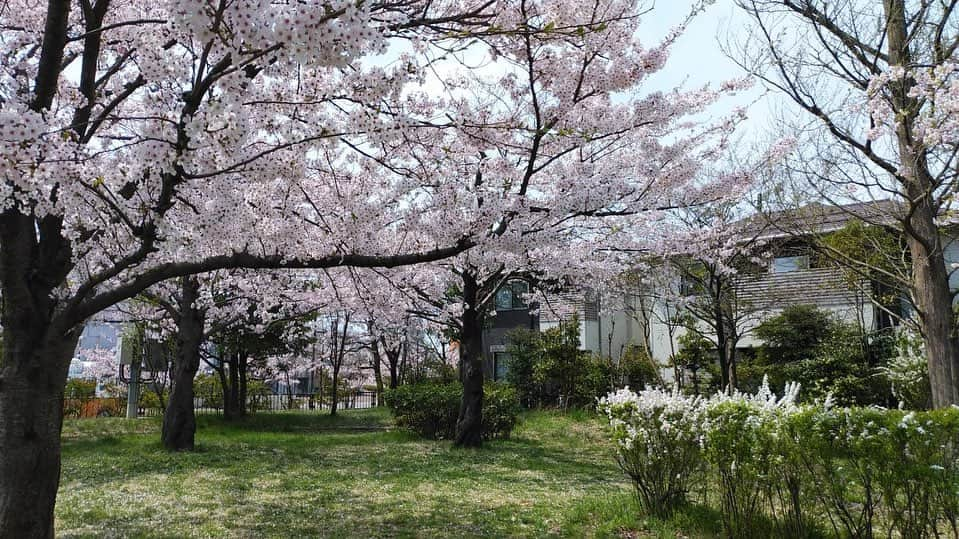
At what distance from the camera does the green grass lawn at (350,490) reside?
5152mm

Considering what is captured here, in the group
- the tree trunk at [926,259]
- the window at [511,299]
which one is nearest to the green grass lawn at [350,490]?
Result: the tree trunk at [926,259]

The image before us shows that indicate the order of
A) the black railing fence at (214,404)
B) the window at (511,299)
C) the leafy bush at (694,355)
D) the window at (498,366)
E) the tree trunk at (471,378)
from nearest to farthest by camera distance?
the tree trunk at (471,378)
the leafy bush at (694,355)
the black railing fence at (214,404)
the window at (498,366)
the window at (511,299)

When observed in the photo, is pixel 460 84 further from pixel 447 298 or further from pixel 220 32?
pixel 447 298

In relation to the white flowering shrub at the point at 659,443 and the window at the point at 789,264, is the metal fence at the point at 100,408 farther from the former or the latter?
the window at the point at 789,264

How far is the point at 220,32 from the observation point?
2.67m

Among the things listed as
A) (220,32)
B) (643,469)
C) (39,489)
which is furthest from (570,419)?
(220,32)

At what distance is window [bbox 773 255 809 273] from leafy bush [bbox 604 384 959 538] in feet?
38.4

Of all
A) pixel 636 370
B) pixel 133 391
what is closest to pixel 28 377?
pixel 133 391

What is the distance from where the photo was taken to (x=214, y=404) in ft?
63.5

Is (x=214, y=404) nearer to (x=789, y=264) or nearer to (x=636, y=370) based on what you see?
(x=636, y=370)

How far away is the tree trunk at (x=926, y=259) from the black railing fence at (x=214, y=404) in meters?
13.6

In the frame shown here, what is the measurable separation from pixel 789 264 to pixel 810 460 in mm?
13274

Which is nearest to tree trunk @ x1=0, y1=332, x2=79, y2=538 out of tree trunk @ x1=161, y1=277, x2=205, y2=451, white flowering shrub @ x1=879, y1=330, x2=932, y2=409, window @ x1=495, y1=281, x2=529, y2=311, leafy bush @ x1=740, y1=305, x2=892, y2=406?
tree trunk @ x1=161, y1=277, x2=205, y2=451

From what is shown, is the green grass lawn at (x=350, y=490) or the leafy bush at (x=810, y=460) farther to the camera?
the green grass lawn at (x=350, y=490)
